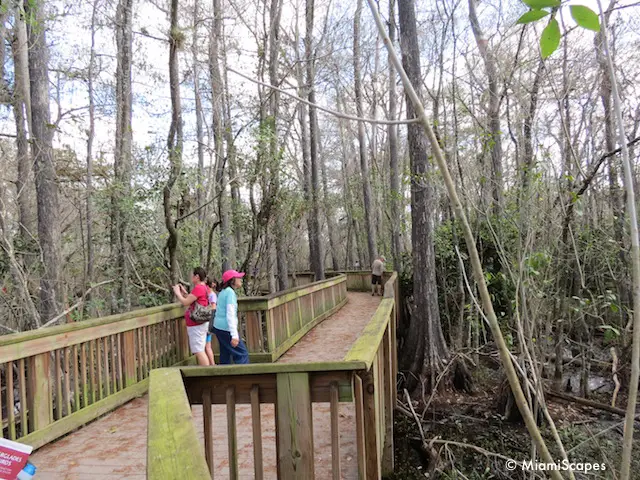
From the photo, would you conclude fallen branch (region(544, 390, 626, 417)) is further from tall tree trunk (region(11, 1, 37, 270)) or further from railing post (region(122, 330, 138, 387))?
tall tree trunk (region(11, 1, 37, 270))

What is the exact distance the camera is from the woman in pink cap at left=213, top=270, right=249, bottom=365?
17.7ft

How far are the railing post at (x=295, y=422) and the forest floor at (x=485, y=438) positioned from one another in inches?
136

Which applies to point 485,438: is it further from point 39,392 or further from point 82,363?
point 39,392

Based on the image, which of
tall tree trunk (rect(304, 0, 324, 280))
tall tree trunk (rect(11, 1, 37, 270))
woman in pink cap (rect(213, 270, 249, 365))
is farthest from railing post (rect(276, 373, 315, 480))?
tall tree trunk (rect(304, 0, 324, 280))

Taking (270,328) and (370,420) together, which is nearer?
(370,420)

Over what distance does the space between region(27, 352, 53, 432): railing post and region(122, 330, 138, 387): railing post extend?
108 centimetres

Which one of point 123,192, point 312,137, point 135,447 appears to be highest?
point 312,137

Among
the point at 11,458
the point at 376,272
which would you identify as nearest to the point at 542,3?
the point at 11,458

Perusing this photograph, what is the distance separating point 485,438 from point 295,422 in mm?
6339

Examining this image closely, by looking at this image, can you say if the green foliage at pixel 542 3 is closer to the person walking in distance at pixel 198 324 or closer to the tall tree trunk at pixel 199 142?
the person walking in distance at pixel 198 324

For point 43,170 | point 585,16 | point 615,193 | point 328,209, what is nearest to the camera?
point 585,16

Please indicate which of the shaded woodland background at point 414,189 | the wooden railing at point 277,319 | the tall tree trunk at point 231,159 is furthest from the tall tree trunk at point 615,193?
the tall tree trunk at point 231,159

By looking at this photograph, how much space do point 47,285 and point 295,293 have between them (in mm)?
4380

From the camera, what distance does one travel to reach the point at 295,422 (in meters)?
2.45
